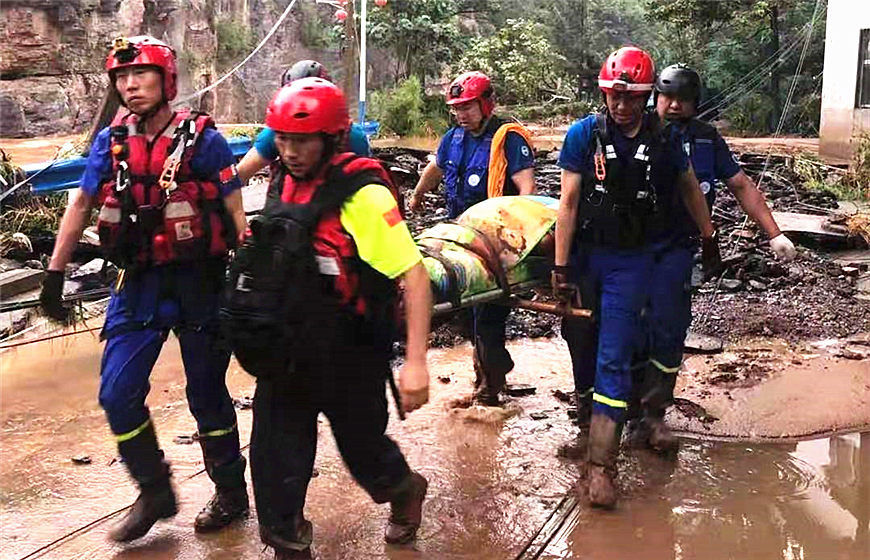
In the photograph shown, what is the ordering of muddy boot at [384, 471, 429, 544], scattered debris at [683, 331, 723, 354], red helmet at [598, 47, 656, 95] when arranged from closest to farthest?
muddy boot at [384, 471, 429, 544] < red helmet at [598, 47, 656, 95] < scattered debris at [683, 331, 723, 354]

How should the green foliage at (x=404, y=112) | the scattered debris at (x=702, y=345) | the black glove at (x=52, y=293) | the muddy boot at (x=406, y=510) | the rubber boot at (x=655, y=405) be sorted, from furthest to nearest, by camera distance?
1. the green foliage at (x=404, y=112)
2. the scattered debris at (x=702, y=345)
3. the rubber boot at (x=655, y=405)
4. the black glove at (x=52, y=293)
5. the muddy boot at (x=406, y=510)

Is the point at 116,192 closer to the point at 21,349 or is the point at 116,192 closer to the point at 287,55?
the point at 21,349

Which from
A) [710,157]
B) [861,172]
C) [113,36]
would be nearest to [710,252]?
[710,157]

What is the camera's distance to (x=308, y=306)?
9.00 ft

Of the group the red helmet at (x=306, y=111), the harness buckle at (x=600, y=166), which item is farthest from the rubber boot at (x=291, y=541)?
the harness buckle at (x=600, y=166)

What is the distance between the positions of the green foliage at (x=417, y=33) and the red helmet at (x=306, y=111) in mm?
24821

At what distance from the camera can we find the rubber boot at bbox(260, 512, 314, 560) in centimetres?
298

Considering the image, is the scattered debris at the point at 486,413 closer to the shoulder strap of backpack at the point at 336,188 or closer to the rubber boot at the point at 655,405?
the rubber boot at the point at 655,405

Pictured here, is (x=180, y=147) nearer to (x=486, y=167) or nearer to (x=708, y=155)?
(x=486, y=167)

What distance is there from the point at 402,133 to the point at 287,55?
35.9 feet

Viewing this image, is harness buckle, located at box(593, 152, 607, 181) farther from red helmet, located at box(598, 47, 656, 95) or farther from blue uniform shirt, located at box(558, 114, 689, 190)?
red helmet, located at box(598, 47, 656, 95)

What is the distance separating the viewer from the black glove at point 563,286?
13.1ft

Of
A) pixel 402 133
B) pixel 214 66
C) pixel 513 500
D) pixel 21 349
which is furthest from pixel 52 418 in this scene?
pixel 214 66

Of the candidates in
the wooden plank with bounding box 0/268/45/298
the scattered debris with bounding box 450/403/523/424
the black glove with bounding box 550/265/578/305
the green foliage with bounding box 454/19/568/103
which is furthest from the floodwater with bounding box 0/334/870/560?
the green foliage with bounding box 454/19/568/103
